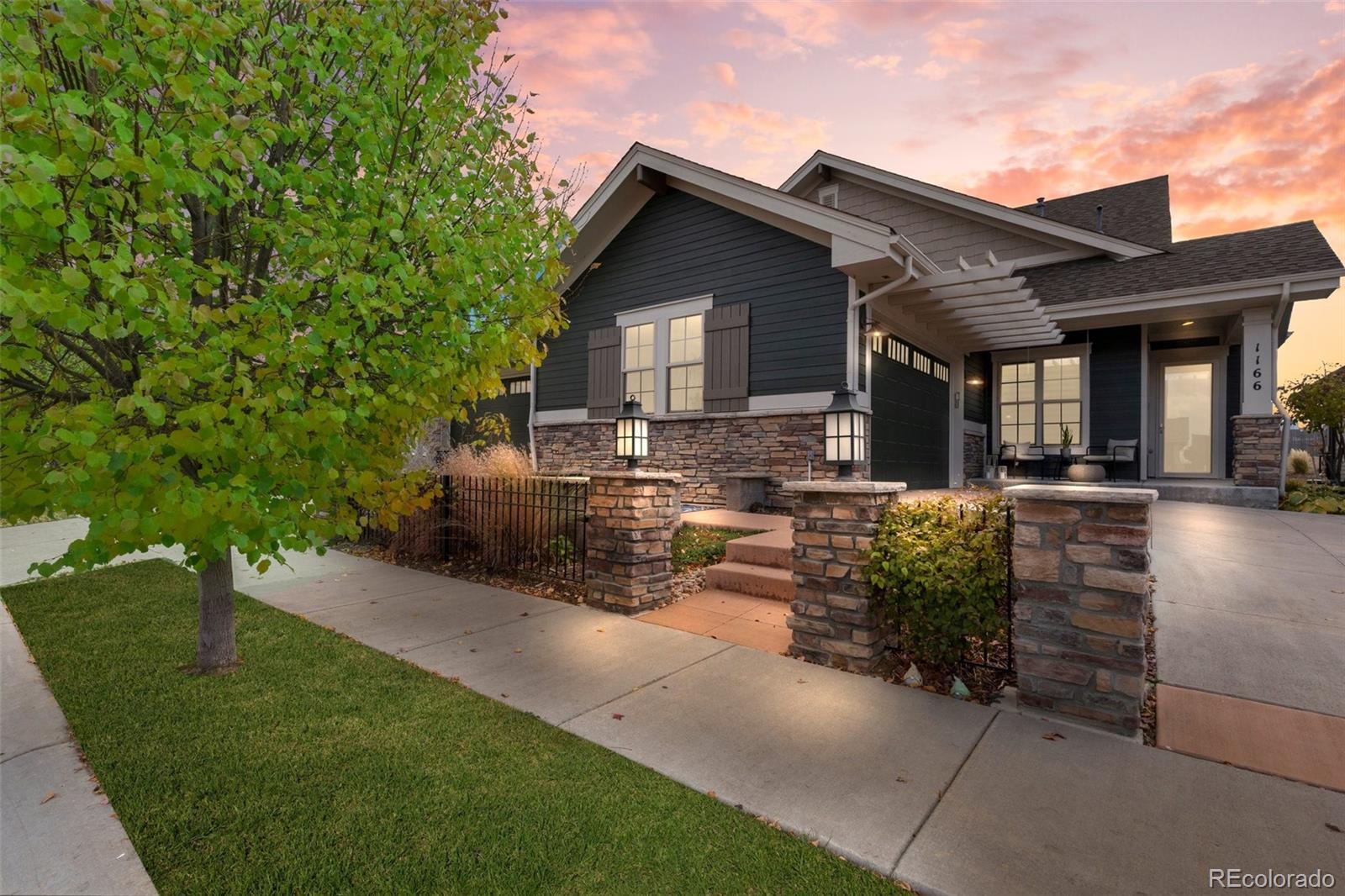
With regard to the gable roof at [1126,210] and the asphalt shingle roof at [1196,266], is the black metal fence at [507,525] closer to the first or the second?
the asphalt shingle roof at [1196,266]

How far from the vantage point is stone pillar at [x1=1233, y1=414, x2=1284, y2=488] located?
9.02 meters

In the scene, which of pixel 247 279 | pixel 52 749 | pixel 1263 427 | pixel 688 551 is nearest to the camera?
pixel 52 749

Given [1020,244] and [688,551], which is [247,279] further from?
[1020,244]

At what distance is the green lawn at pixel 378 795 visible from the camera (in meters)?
1.83

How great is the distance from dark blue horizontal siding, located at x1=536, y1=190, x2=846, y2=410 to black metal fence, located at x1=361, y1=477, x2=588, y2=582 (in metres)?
2.97

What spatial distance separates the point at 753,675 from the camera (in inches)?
135

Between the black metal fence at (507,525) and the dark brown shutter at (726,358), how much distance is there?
3.73 m

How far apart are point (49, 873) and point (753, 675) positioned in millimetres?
2982

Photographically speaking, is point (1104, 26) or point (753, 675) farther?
point (1104, 26)

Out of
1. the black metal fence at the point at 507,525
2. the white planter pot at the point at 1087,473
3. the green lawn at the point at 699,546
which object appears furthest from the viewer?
the white planter pot at the point at 1087,473

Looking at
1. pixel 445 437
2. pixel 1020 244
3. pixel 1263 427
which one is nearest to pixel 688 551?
pixel 445 437

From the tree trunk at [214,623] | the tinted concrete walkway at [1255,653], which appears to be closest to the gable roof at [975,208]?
the tinted concrete walkway at [1255,653]

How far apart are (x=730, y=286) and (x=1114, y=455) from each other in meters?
8.48

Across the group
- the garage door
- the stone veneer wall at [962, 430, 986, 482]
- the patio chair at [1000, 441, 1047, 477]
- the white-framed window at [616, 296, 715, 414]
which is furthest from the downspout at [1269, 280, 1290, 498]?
the white-framed window at [616, 296, 715, 414]
